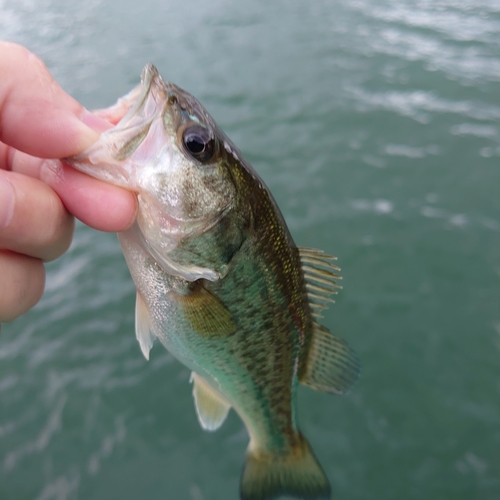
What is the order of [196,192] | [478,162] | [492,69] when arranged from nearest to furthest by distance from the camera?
1. [196,192]
2. [478,162]
3. [492,69]

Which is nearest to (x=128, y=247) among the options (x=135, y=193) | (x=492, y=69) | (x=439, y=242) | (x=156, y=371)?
(x=135, y=193)

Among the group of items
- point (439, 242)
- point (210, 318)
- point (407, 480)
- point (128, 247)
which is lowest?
point (407, 480)

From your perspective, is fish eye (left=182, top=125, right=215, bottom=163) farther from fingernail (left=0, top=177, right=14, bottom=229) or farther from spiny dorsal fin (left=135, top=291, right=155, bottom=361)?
→ spiny dorsal fin (left=135, top=291, right=155, bottom=361)

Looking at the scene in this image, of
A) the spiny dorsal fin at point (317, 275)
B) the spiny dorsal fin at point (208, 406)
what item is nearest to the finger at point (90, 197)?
the spiny dorsal fin at point (317, 275)

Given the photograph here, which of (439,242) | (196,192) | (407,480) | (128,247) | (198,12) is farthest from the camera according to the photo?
(198,12)

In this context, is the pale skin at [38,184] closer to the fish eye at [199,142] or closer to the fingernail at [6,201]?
the fingernail at [6,201]

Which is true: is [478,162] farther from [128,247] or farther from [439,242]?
[128,247]
